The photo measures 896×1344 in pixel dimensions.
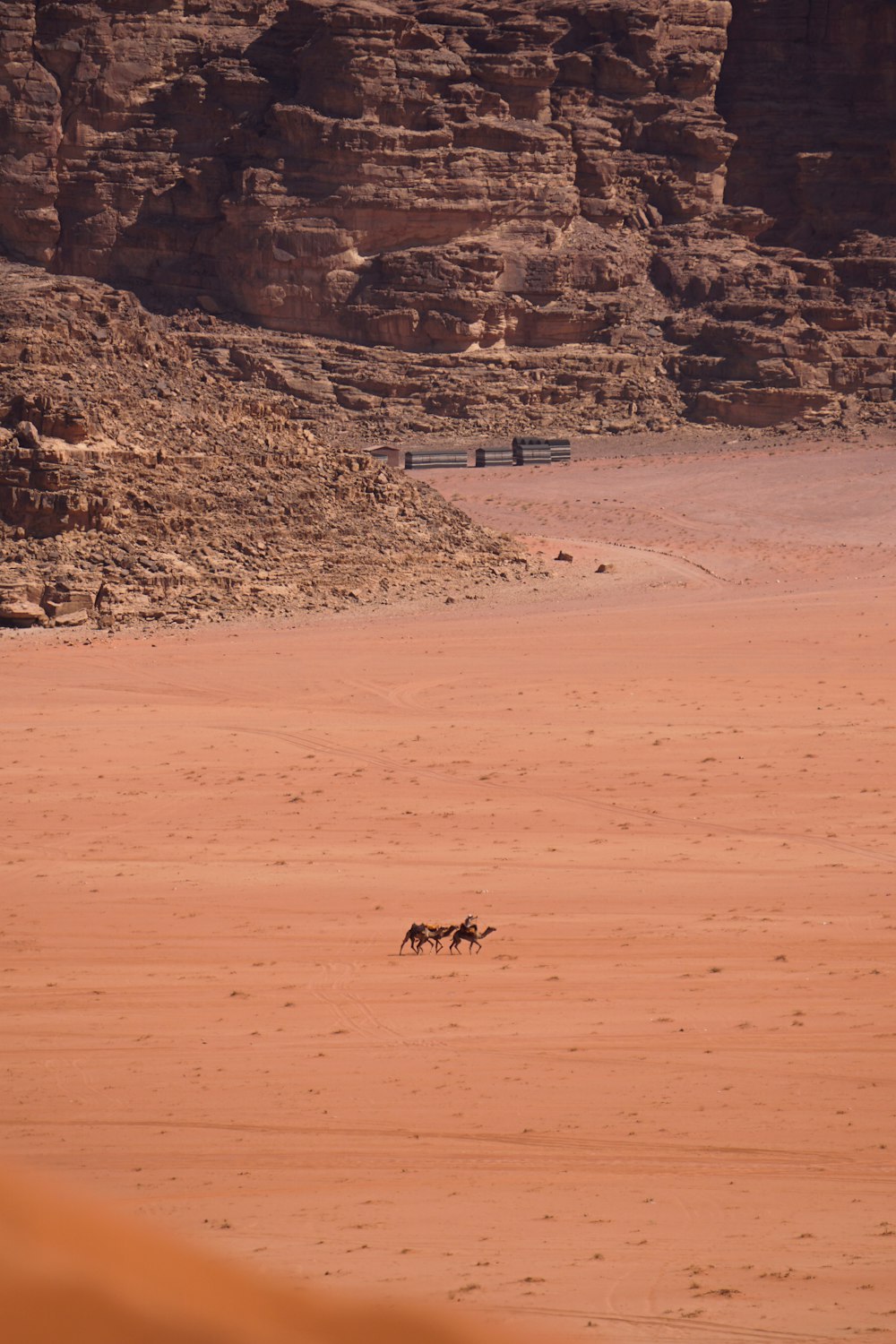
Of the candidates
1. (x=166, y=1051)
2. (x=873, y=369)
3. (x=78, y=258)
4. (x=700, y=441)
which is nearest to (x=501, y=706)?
(x=166, y=1051)

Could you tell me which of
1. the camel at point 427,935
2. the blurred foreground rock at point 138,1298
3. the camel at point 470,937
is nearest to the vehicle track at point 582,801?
the camel at point 470,937

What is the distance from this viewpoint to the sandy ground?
6898 mm

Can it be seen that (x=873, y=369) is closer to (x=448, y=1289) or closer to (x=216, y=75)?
(x=216, y=75)

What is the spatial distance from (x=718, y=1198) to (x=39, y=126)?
228 ft

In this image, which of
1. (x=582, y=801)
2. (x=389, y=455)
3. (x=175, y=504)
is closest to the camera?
(x=582, y=801)

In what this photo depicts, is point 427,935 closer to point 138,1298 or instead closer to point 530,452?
point 138,1298

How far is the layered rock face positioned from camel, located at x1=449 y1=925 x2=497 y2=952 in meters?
50.5

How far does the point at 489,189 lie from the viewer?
6562 cm

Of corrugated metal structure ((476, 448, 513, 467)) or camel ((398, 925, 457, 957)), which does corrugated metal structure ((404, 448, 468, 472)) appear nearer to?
corrugated metal structure ((476, 448, 513, 467))

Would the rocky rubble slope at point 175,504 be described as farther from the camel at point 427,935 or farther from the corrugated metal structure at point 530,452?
the corrugated metal structure at point 530,452

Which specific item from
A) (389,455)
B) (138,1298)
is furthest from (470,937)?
(389,455)

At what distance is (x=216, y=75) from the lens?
6994 centimetres

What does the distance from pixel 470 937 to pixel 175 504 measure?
18.8 m

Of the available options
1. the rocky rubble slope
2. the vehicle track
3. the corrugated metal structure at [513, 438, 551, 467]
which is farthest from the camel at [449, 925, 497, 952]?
the corrugated metal structure at [513, 438, 551, 467]
